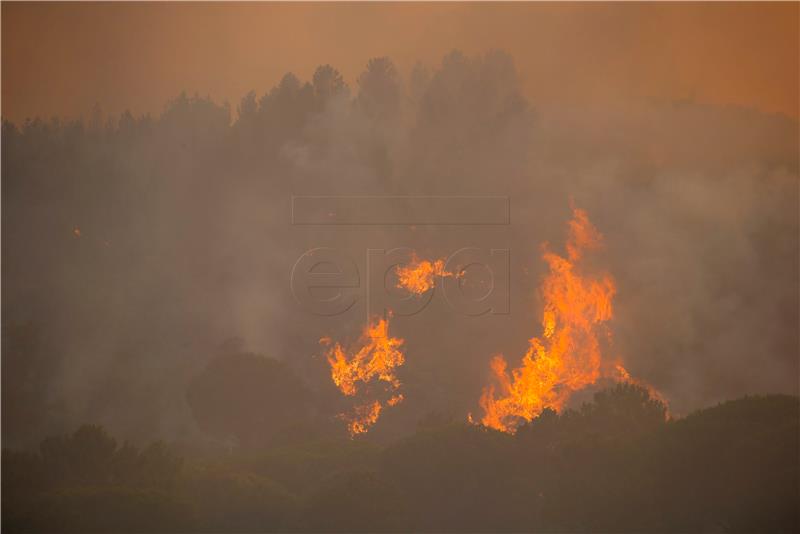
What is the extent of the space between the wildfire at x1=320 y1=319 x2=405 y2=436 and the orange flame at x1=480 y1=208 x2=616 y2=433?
4.51 m

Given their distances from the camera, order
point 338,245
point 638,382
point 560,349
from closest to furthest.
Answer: point 638,382 < point 560,349 < point 338,245

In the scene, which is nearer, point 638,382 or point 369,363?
point 638,382

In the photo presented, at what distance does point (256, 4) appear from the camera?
48281 millimetres

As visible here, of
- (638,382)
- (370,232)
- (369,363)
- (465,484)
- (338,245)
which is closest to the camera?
(465,484)

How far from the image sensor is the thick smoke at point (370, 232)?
46.9 metres

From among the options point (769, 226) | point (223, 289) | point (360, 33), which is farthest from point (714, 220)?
point (223, 289)

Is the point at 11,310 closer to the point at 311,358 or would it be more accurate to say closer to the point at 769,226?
the point at 311,358

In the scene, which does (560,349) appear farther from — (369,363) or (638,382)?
(369,363)

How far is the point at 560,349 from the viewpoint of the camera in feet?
152

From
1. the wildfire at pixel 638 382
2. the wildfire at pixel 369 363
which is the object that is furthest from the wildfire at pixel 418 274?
the wildfire at pixel 638 382

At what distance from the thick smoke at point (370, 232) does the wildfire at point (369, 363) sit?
648 millimetres

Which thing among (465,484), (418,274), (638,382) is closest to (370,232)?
(418,274)

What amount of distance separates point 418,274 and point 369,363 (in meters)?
4.95

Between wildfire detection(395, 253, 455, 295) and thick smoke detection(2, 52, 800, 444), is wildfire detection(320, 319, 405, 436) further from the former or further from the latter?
wildfire detection(395, 253, 455, 295)
